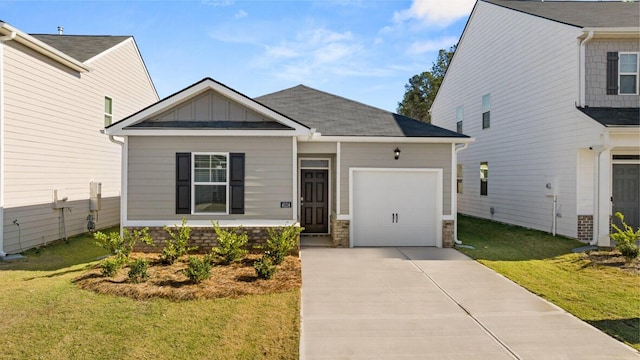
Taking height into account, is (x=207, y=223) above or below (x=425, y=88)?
below

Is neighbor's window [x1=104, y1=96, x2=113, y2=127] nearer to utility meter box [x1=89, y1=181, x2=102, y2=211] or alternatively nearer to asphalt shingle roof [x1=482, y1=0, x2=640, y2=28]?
utility meter box [x1=89, y1=181, x2=102, y2=211]

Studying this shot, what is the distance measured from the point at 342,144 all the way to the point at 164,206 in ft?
15.6

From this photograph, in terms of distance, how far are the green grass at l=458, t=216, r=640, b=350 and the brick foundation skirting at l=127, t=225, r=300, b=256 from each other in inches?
195

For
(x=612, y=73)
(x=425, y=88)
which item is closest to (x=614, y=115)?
(x=612, y=73)

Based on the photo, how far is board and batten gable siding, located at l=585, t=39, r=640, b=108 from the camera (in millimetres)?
10805

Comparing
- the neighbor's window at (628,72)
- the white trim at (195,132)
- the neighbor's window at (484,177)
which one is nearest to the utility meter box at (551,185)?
the neighbor's window at (628,72)

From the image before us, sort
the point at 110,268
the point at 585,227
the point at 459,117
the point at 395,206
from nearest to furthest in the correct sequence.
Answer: the point at 110,268 < the point at 395,206 < the point at 585,227 < the point at 459,117

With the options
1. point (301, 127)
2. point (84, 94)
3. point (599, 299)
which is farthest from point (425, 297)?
point (84, 94)

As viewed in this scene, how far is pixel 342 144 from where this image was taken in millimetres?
10164

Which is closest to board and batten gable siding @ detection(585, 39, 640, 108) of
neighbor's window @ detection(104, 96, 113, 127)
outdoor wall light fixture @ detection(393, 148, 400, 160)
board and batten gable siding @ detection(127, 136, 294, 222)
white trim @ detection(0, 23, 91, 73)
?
outdoor wall light fixture @ detection(393, 148, 400, 160)

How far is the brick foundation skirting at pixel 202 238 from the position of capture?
9109 millimetres

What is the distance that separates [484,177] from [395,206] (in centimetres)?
736

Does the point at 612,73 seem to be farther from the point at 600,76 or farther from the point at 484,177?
the point at 484,177

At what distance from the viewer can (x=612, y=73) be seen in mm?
10828
